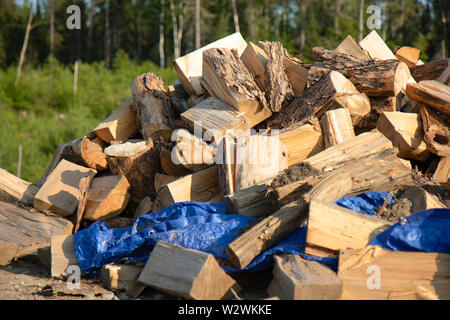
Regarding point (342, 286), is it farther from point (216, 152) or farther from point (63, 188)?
point (63, 188)

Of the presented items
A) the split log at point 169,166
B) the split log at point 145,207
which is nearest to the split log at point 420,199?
the split log at point 169,166

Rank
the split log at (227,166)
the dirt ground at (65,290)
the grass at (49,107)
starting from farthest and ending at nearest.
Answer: the grass at (49,107) < the split log at (227,166) < the dirt ground at (65,290)

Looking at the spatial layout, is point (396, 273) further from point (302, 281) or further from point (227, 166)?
point (227, 166)

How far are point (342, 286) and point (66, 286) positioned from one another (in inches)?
72.2

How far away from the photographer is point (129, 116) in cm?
499

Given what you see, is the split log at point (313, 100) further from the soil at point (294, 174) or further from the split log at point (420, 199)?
the split log at point (420, 199)

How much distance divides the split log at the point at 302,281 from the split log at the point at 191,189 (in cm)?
131

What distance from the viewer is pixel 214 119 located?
4.16m

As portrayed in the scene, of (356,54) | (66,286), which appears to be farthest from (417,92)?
(66,286)

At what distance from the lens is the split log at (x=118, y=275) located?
2990 mm

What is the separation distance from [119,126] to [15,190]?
1.23 metres

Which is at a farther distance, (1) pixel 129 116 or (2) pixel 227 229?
(1) pixel 129 116

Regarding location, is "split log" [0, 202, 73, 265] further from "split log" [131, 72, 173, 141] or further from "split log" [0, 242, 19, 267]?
"split log" [131, 72, 173, 141]

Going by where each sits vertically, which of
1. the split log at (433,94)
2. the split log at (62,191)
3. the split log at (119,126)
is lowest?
the split log at (62,191)
